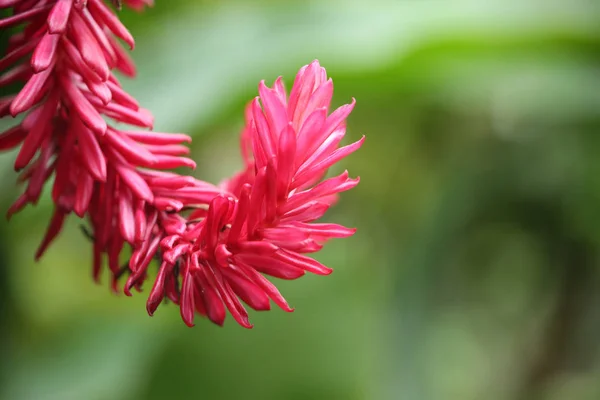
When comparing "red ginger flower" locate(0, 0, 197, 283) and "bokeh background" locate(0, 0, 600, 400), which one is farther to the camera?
"bokeh background" locate(0, 0, 600, 400)

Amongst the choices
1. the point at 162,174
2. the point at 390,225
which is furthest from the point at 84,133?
the point at 390,225

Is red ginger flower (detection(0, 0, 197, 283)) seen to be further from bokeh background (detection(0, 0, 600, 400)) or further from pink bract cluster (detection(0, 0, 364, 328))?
bokeh background (detection(0, 0, 600, 400))

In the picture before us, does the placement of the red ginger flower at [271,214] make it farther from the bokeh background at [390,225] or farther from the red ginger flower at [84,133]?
the bokeh background at [390,225]

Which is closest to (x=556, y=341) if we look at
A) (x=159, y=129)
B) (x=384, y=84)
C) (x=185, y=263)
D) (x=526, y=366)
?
(x=526, y=366)

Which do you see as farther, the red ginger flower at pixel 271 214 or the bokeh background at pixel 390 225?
the bokeh background at pixel 390 225

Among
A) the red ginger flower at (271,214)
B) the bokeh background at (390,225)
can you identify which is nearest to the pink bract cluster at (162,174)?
the red ginger flower at (271,214)

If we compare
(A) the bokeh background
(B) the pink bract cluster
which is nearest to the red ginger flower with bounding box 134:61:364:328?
(B) the pink bract cluster
